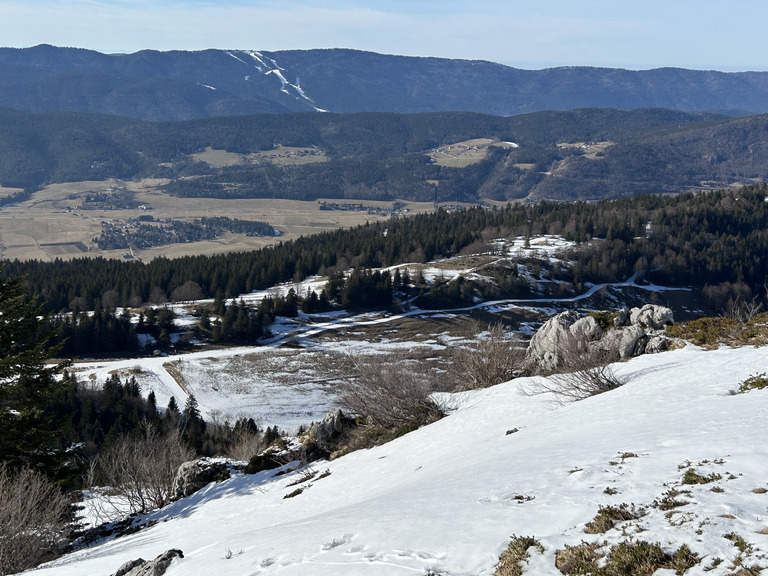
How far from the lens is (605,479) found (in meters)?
13.4

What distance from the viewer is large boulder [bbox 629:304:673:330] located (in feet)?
99.2

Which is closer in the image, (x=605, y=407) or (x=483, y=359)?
(x=605, y=407)

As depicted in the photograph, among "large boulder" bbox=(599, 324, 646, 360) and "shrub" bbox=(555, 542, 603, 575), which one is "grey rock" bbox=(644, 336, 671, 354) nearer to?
"large boulder" bbox=(599, 324, 646, 360)

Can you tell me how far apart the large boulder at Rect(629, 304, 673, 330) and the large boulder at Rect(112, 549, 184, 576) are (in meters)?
23.4

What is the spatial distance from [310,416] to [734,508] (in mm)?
56433

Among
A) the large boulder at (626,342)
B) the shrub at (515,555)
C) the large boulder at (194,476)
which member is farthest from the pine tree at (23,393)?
the large boulder at (626,342)

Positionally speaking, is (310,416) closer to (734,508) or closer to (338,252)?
(734,508)

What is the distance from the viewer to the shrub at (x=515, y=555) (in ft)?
34.2

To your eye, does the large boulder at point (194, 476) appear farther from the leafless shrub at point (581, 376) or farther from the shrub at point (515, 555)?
the shrub at point (515, 555)

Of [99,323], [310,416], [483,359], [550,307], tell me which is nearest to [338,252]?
[550,307]

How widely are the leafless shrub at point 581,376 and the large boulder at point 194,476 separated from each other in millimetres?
15221

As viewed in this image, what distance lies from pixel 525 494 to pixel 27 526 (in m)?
17.3

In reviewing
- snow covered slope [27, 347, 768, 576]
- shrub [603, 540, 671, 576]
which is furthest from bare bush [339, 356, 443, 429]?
shrub [603, 540, 671, 576]

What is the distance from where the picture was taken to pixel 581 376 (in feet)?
81.9
